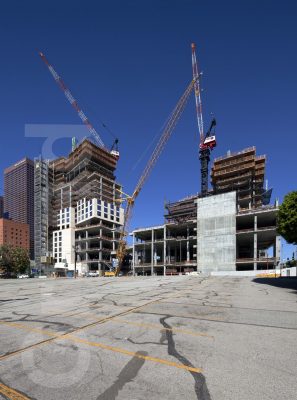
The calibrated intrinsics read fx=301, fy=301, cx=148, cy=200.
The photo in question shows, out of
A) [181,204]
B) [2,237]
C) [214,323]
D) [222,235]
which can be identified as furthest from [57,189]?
[214,323]

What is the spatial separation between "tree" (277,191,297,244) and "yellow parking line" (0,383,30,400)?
2637cm

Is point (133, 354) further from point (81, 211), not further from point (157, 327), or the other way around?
point (81, 211)

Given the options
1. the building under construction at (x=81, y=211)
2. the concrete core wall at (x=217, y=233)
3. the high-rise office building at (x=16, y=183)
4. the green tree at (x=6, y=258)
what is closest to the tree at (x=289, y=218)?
the high-rise office building at (x=16, y=183)

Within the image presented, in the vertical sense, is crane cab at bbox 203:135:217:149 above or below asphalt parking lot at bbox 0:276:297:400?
above

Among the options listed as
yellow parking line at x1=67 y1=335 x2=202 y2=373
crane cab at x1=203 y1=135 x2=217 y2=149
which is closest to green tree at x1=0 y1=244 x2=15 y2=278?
crane cab at x1=203 y1=135 x2=217 y2=149

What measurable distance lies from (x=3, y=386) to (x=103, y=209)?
141844 mm

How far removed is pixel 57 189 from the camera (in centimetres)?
17000

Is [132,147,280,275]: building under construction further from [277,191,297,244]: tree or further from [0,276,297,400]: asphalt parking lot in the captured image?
[0,276,297,400]: asphalt parking lot

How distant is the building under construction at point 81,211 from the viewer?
142500 millimetres

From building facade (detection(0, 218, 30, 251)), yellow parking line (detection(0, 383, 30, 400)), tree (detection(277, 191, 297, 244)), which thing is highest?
tree (detection(277, 191, 297, 244))

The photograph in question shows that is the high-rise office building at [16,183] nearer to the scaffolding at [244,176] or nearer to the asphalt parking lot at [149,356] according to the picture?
the asphalt parking lot at [149,356]

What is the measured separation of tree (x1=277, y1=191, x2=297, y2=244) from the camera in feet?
89.7

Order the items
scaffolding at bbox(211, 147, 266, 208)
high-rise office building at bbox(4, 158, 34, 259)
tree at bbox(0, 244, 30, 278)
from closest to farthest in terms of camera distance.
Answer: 1. high-rise office building at bbox(4, 158, 34, 259)
2. tree at bbox(0, 244, 30, 278)
3. scaffolding at bbox(211, 147, 266, 208)

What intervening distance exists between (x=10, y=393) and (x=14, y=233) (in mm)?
171947
